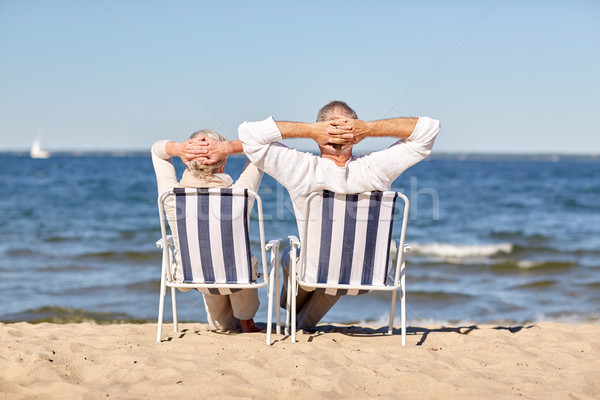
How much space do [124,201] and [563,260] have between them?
509 inches

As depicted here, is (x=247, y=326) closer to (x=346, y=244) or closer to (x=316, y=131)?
(x=346, y=244)

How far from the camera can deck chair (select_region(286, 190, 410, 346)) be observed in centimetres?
354

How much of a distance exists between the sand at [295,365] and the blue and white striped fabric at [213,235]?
1.53 feet

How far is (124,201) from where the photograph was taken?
17609 millimetres

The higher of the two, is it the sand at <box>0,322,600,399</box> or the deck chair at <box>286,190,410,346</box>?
the deck chair at <box>286,190,410,346</box>

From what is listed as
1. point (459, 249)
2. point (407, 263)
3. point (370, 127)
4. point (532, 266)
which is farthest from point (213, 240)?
point (459, 249)

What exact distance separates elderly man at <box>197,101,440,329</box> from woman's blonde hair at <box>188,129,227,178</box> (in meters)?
0.07

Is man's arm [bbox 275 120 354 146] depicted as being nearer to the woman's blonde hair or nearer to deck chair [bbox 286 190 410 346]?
deck chair [bbox 286 190 410 346]

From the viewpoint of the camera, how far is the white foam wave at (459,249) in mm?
10414

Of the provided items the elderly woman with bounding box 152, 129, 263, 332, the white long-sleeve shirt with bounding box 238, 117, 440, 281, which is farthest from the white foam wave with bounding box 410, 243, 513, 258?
the white long-sleeve shirt with bounding box 238, 117, 440, 281

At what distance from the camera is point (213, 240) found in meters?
3.62

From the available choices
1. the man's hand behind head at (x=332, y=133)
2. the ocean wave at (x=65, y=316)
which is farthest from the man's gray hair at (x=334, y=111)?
the ocean wave at (x=65, y=316)

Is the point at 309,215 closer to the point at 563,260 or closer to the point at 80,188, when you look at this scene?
the point at 563,260

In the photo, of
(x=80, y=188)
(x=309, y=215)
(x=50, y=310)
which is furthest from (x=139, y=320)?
(x=80, y=188)
